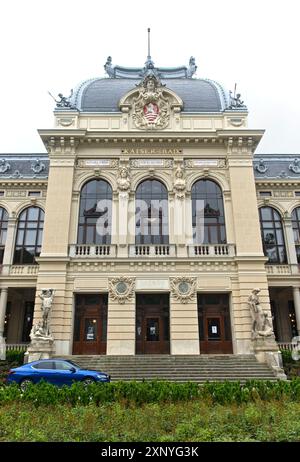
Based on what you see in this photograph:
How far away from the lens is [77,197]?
26656mm

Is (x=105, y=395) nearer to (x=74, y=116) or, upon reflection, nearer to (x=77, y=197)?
(x=77, y=197)

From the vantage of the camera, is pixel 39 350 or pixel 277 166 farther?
pixel 277 166

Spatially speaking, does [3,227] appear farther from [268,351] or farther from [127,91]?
[268,351]

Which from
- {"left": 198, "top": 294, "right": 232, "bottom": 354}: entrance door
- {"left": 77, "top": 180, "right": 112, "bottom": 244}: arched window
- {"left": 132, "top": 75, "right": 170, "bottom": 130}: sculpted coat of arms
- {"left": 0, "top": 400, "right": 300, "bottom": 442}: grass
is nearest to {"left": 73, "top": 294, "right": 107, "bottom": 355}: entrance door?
{"left": 77, "top": 180, "right": 112, "bottom": 244}: arched window

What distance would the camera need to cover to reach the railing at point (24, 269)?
28.7 metres

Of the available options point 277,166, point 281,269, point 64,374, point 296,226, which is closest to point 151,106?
point 277,166

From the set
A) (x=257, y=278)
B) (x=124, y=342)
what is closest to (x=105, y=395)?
(x=124, y=342)

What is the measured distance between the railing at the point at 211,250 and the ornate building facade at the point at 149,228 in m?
0.08

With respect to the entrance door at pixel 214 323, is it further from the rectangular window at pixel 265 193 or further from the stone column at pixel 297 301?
the rectangular window at pixel 265 193

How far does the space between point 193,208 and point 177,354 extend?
10654mm

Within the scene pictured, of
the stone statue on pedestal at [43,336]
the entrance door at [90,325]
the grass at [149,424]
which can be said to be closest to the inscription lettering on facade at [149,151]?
the entrance door at [90,325]

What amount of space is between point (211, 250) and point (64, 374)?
13507 mm

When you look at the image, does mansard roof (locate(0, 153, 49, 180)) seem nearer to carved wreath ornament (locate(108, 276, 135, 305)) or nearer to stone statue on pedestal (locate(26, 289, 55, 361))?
stone statue on pedestal (locate(26, 289, 55, 361))

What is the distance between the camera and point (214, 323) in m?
24.5
